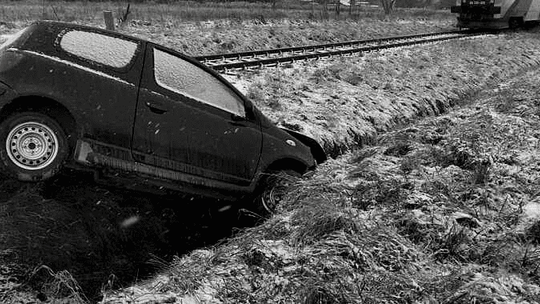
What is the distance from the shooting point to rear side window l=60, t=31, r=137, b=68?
432cm

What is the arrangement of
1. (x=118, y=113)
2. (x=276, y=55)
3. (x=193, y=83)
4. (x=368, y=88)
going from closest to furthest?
(x=118, y=113)
(x=193, y=83)
(x=368, y=88)
(x=276, y=55)

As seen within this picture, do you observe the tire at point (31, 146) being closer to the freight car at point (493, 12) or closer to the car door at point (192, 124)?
the car door at point (192, 124)

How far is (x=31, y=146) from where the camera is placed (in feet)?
13.5

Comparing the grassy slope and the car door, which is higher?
the car door

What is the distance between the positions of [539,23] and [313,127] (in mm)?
27607

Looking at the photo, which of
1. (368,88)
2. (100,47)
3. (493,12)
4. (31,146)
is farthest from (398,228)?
(493,12)

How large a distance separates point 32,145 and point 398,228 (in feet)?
11.5

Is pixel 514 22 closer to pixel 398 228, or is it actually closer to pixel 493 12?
pixel 493 12

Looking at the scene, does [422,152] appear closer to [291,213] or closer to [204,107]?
[291,213]

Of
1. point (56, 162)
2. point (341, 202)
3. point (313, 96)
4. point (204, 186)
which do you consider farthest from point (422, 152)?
point (56, 162)

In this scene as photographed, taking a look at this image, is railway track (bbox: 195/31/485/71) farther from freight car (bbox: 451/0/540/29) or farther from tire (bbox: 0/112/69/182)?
freight car (bbox: 451/0/540/29)

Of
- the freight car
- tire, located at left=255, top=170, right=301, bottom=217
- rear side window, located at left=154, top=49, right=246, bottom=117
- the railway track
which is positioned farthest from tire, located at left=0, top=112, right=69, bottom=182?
the freight car

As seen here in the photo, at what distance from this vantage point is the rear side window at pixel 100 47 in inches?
170

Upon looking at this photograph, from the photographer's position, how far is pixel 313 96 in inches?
391
